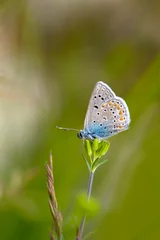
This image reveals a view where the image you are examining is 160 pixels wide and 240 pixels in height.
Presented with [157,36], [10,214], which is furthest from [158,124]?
[157,36]

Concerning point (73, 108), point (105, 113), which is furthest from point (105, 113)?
point (73, 108)

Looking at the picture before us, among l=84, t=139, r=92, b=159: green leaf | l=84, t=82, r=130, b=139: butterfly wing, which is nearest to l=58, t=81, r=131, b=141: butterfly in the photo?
l=84, t=82, r=130, b=139: butterfly wing

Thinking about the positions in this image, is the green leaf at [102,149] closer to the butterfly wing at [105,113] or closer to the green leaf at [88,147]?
the green leaf at [88,147]

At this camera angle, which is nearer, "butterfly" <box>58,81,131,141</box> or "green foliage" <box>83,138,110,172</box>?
"green foliage" <box>83,138,110,172</box>

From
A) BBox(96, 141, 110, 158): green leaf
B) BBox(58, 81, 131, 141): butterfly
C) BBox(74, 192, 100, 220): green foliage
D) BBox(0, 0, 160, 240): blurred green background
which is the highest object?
BBox(96, 141, 110, 158): green leaf

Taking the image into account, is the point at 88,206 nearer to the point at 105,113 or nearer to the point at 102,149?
the point at 102,149

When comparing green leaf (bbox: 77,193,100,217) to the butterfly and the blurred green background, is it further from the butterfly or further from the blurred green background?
the butterfly

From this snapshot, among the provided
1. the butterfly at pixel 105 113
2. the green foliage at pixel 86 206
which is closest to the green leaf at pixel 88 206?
the green foliage at pixel 86 206

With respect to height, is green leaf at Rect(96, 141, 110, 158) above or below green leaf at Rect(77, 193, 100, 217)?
above
